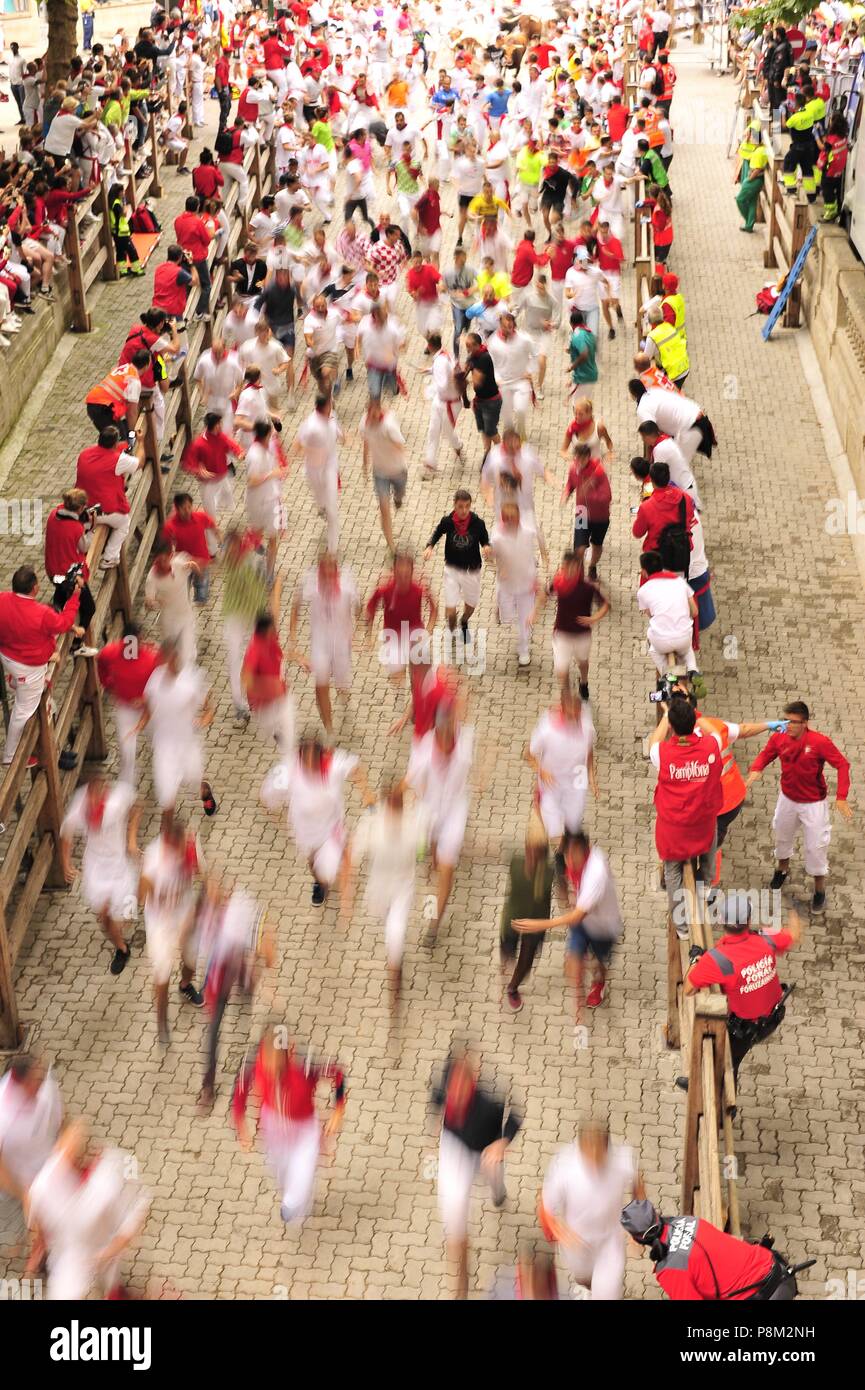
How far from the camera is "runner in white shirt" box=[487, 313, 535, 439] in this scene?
52.2ft

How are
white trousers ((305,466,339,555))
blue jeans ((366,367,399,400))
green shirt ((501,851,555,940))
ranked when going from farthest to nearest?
blue jeans ((366,367,399,400)), white trousers ((305,466,339,555)), green shirt ((501,851,555,940))

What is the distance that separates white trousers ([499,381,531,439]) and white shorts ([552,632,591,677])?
4.38 meters

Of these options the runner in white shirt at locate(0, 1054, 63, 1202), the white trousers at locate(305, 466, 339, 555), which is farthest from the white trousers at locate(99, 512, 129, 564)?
the runner in white shirt at locate(0, 1054, 63, 1202)

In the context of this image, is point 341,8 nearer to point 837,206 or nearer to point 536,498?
point 837,206

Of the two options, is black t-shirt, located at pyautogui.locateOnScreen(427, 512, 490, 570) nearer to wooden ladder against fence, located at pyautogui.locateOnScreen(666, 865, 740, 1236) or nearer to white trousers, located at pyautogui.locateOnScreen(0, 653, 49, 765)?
white trousers, located at pyautogui.locateOnScreen(0, 653, 49, 765)

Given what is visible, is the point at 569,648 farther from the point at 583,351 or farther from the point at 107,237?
the point at 107,237

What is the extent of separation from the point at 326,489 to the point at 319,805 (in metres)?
5.04

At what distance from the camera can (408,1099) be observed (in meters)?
9.74

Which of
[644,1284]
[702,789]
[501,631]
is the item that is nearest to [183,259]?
[501,631]

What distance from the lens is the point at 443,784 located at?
10359 millimetres

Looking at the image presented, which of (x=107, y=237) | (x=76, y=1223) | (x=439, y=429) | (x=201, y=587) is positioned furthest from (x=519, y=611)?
(x=107, y=237)

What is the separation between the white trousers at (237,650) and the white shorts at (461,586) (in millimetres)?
1610

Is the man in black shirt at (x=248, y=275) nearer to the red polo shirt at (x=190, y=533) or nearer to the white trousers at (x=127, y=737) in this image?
the red polo shirt at (x=190, y=533)
